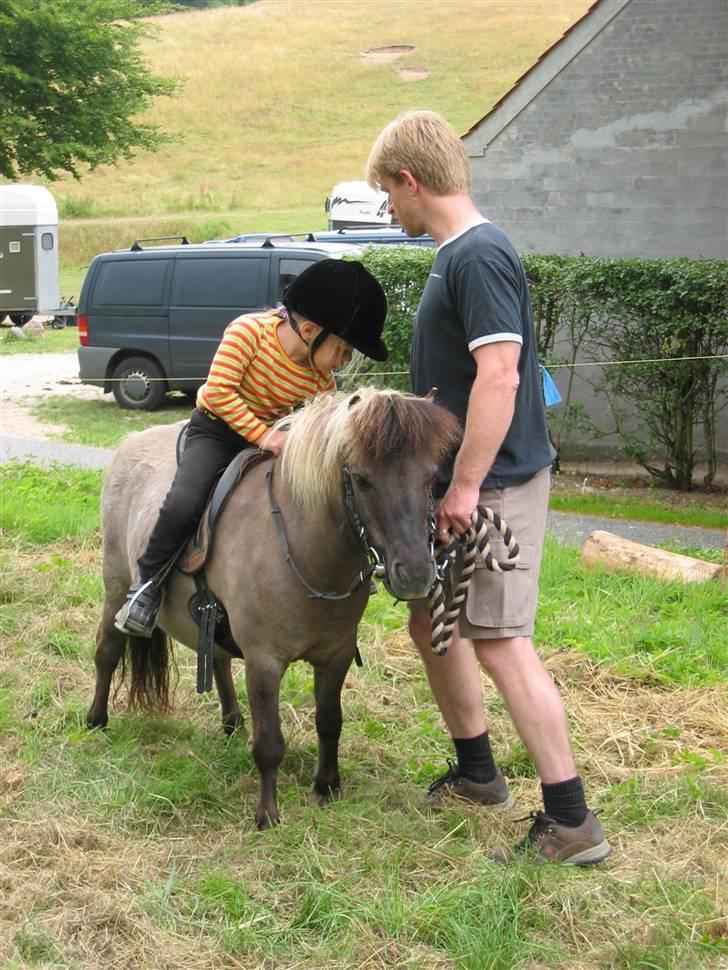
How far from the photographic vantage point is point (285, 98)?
62250 millimetres

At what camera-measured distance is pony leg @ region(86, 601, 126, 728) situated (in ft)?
16.4

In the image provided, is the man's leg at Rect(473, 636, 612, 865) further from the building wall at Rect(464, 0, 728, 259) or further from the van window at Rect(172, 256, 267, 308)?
the van window at Rect(172, 256, 267, 308)

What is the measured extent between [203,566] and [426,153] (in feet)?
5.62

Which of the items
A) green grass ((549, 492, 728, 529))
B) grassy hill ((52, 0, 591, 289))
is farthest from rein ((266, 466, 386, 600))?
grassy hill ((52, 0, 591, 289))

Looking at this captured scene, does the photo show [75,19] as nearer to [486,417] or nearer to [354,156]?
[354,156]

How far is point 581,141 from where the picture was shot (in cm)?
1223

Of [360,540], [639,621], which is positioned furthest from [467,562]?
[639,621]

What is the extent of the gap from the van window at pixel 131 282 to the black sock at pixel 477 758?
39.3ft

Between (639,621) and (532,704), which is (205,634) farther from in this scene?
(639,621)

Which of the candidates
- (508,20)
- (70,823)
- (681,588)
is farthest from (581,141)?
(508,20)

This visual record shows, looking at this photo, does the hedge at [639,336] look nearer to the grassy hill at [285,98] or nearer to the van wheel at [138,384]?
the van wheel at [138,384]

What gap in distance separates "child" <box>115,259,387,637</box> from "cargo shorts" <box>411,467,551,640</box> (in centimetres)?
71

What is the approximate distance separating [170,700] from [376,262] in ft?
23.3

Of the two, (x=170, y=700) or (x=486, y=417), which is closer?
(x=486, y=417)
